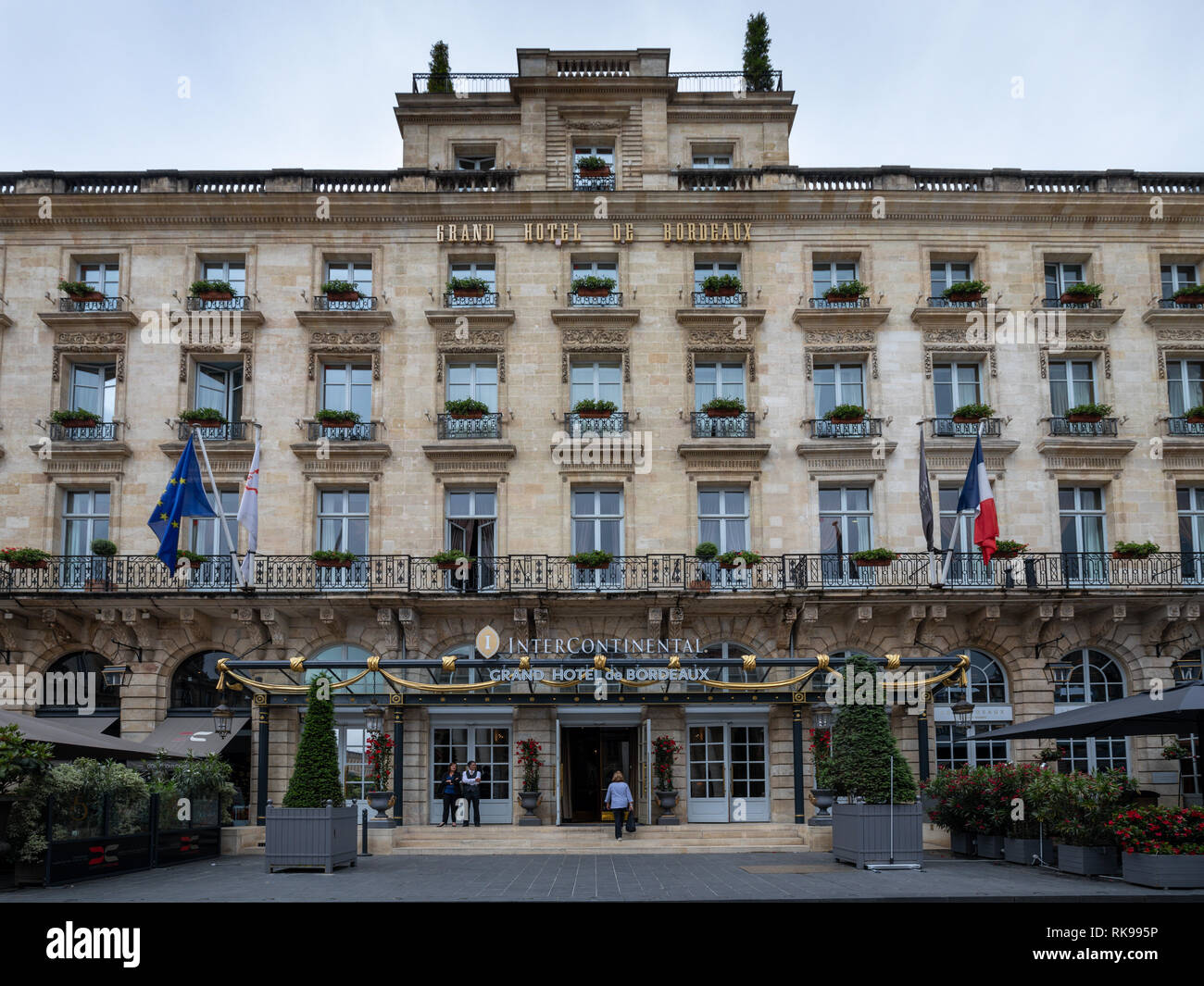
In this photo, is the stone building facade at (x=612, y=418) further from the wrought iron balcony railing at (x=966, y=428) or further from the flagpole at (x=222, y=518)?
the flagpole at (x=222, y=518)

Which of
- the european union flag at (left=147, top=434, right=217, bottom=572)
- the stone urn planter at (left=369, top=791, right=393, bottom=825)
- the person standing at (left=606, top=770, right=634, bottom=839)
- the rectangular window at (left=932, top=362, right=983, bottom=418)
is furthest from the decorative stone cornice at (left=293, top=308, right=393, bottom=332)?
the rectangular window at (left=932, top=362, right=983, bottom=418)

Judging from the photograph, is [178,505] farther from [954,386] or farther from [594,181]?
[954,386]

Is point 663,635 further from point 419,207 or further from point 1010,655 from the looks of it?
point 419,207

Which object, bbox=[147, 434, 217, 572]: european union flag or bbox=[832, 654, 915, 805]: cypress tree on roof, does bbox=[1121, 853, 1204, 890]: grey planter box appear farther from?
bbox=[147, 434, 217, 572]: european union flag

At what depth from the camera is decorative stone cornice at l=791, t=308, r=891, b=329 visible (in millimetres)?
28906

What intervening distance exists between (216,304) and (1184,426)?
24422 millimetres

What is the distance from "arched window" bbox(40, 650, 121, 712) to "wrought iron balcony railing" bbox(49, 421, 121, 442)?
17.1 feet

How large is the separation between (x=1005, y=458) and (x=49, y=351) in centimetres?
2387

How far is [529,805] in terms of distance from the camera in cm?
2625

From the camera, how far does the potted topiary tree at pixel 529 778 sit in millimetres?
26250

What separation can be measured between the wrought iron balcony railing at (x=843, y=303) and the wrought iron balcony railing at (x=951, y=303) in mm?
1655

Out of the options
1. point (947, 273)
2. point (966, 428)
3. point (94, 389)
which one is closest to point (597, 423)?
point (966, 428)

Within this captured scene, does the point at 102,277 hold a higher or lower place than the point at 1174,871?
higher

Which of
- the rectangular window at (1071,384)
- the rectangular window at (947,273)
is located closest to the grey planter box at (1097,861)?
the rectangular window at (1071,384)
